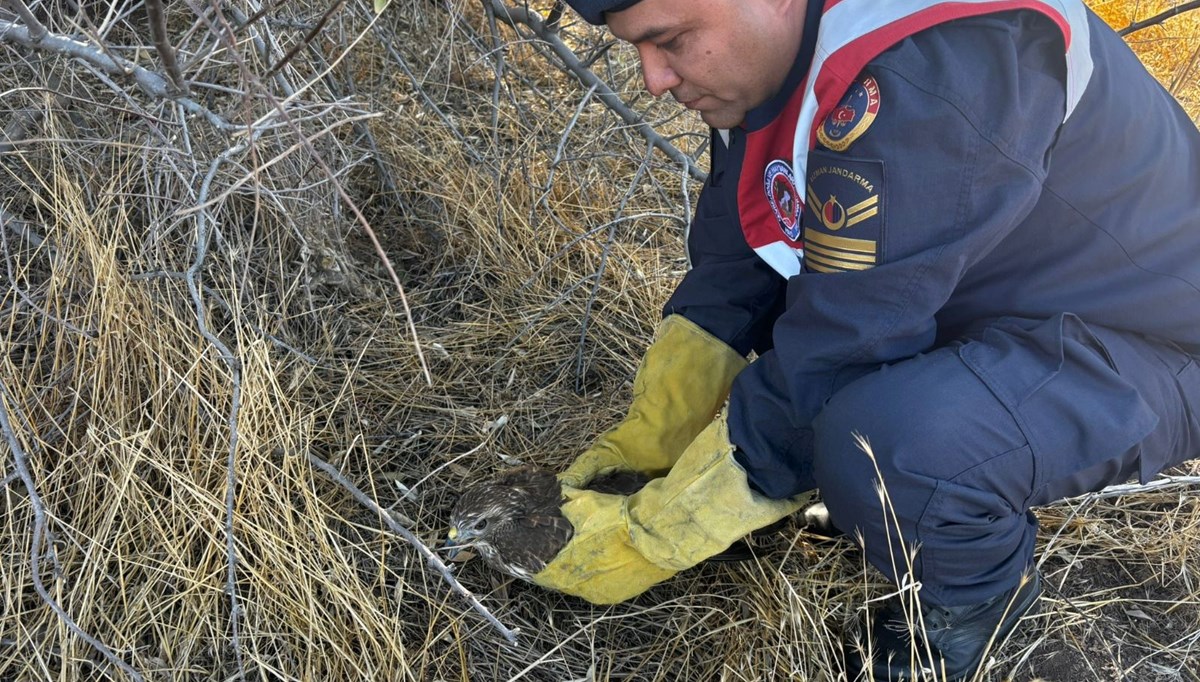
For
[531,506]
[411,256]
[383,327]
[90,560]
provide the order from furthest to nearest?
[411,256], [383,327], [531,506], [90,560]

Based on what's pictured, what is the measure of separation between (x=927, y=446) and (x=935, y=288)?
0.88 feet

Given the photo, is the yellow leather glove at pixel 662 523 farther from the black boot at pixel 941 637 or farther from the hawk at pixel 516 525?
the black boot at pixel 941 637

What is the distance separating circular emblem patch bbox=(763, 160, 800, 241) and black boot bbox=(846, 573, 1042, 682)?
746 millimetres

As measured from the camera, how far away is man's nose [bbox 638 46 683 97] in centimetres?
165

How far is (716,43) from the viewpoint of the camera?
1.59m

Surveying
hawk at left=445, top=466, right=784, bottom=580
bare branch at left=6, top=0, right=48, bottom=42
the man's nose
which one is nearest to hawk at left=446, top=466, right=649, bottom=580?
hawk at left=445, top=466, right=784, bottom=580

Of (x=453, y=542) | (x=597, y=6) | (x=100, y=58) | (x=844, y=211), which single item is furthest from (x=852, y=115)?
(x=100, y=58)

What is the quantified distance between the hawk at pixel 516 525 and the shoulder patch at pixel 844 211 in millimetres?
777

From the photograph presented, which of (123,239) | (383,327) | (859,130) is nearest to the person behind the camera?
(859,130)

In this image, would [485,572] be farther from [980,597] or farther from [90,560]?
[980,597]

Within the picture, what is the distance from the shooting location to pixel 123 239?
219 centimetres

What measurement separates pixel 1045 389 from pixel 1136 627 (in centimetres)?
78

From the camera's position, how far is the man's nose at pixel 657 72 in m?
1.65

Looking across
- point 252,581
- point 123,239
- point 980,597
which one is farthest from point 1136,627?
point 123,239
